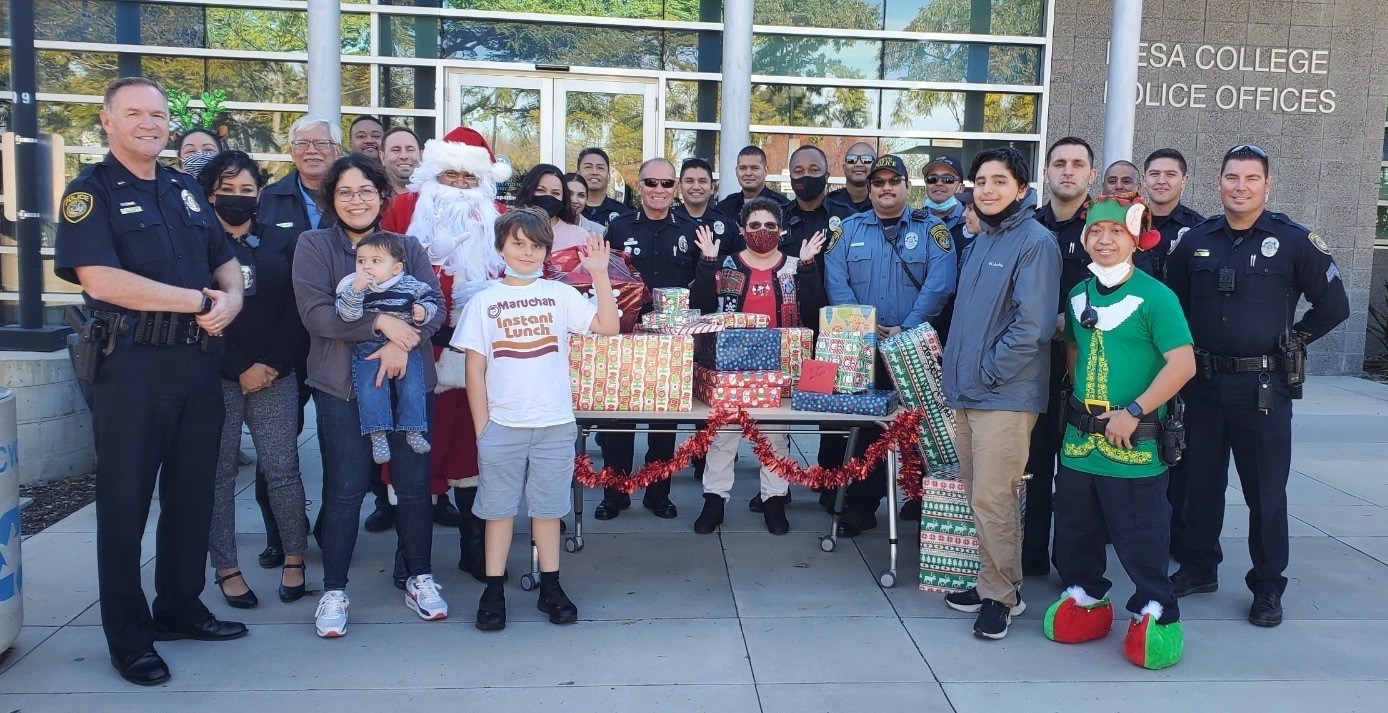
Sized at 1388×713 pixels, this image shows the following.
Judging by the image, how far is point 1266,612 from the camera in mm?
4375

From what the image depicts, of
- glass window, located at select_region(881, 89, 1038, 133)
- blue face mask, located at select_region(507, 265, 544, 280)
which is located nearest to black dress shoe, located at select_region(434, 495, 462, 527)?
blue face mask, located at select_region(507, 265, 544, 280)

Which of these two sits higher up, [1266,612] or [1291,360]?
[1291,360]

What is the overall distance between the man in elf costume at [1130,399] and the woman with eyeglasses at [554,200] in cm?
247

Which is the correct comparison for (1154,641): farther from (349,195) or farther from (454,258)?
(349,195)

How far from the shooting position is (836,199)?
632cm

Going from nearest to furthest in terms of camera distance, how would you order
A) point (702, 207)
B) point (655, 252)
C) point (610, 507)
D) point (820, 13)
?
point (610, 507)
point (655, 252)
point (702, 207)
point (820, 13)

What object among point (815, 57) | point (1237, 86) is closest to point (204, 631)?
point (815, 57)

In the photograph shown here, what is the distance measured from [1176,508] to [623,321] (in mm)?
2909

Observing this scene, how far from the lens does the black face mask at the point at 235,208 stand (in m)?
4.18

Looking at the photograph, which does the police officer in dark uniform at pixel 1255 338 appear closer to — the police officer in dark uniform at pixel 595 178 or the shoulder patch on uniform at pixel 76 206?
the police officer in dark uniform at pixel 595 178

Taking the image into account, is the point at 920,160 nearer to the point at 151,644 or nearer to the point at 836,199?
the point at 836,199

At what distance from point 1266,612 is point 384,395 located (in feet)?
12.5

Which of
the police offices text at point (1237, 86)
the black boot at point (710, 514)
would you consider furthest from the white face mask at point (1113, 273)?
the police offices text at point (1237, 86)

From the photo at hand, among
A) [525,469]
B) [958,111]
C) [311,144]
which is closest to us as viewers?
[525,469]
